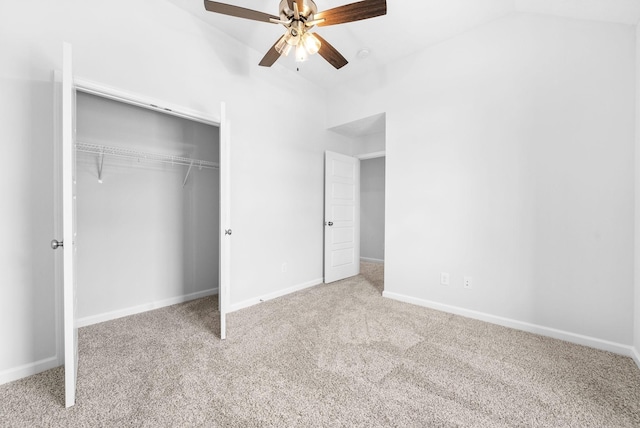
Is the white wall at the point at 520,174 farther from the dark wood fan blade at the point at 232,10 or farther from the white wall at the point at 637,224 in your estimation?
the dark wood fan blade at the point at 232,10

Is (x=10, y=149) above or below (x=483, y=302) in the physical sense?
above

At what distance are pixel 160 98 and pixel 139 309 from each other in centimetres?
217

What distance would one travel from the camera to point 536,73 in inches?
93.9

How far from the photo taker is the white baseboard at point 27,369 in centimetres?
170

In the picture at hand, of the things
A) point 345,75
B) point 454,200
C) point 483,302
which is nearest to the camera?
point 483,302

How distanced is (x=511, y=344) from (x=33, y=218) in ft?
12.2

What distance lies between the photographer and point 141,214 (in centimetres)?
291

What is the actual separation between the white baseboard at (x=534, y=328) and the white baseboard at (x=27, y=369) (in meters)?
3.21

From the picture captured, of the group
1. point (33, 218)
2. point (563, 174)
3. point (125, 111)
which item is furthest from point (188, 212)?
point (563, 174)

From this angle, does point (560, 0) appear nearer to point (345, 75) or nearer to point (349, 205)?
point (345, 75)

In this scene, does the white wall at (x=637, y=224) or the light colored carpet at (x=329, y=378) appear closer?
the light colored carpet at (x=329, y=378)

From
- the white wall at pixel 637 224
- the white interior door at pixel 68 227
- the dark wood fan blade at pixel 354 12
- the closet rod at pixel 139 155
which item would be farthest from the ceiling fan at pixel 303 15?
the white wall at pixel 637 224

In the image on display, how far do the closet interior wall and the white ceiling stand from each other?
4.02ft

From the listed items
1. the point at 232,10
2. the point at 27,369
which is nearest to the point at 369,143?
the point at 232,10
